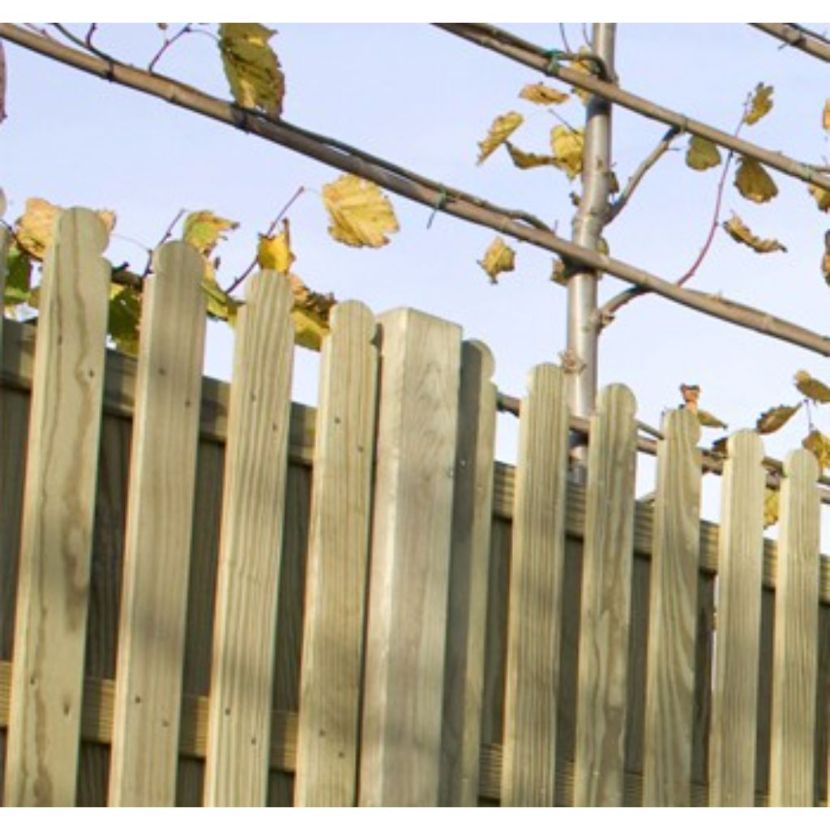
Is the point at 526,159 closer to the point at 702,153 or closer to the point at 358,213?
the point at 702,153

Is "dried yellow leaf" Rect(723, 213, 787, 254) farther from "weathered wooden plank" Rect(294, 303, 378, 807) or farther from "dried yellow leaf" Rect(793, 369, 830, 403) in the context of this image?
"weathered wooden plank" Rect(294, 303, 378, 807)

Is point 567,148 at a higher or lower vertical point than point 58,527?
higher

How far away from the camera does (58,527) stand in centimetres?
294

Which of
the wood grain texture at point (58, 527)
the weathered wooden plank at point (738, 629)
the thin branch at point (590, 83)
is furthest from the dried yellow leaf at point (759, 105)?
the wood grain texture at point (58, 527)

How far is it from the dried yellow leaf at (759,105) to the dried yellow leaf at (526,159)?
0.52 metres

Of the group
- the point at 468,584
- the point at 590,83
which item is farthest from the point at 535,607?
the point at 590,83

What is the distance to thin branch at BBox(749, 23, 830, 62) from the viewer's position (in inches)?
204

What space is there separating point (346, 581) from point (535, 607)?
40 centimetres

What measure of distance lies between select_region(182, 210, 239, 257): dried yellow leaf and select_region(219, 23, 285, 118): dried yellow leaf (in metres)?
0.31

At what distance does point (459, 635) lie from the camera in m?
3.42

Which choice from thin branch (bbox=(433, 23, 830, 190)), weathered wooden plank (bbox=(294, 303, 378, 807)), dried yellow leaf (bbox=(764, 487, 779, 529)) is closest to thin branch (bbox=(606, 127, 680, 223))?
thin branch (bbox=(433, 23, 830, 190))

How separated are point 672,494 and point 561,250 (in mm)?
734

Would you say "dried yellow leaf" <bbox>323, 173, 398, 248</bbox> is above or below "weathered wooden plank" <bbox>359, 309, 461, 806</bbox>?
above
